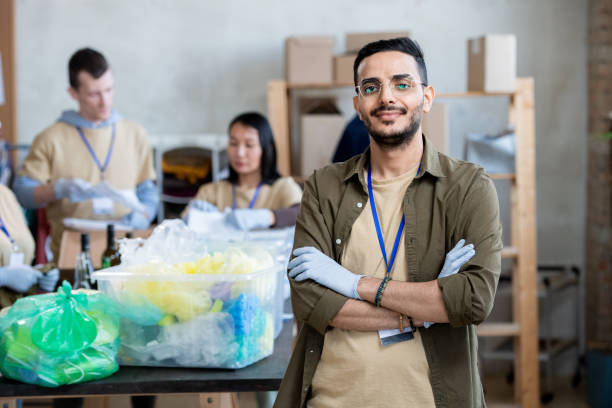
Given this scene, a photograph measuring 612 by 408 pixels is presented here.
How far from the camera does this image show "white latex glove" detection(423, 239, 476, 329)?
4.57 ft

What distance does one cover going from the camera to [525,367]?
3.84 metres

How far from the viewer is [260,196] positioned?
2846mm

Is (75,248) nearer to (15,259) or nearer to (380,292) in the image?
(15,259)

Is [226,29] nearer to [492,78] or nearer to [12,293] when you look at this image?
[492,78]

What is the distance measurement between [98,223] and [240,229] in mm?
935

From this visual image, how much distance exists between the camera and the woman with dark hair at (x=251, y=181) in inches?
111

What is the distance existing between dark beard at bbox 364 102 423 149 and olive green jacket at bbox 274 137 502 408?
0.20ft

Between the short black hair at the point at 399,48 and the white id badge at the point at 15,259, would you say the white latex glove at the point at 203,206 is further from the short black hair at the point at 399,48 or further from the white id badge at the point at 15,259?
the short black hair at the point at 399,48

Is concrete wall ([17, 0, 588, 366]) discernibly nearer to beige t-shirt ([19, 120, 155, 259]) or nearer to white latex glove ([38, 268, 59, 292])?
beige t-shirt ([19, 120, 155, 259])

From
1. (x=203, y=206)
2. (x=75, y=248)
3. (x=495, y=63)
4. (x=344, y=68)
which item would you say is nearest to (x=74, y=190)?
(x=75, y=248)

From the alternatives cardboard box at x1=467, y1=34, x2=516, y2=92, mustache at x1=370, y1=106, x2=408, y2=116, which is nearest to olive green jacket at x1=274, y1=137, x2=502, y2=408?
mustache at x1=370, y1=106, x2=408, y2=116

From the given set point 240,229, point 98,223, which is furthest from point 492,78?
point 98,223

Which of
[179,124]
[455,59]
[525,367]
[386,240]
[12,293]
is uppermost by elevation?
[455,59]

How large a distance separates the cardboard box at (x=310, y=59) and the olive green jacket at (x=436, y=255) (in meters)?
2.39
